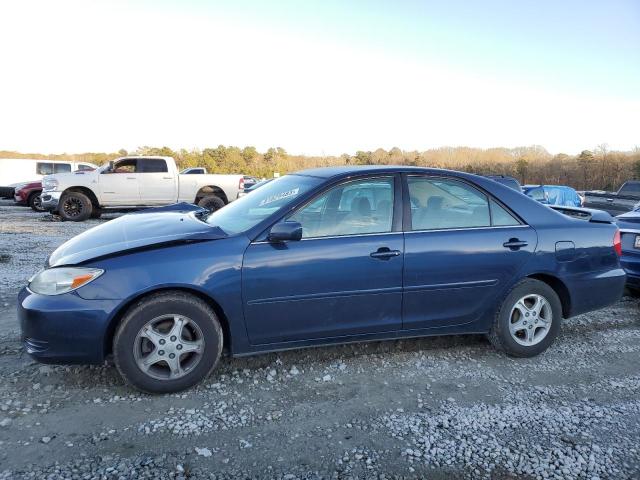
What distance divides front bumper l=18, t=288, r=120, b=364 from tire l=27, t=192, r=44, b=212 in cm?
1540

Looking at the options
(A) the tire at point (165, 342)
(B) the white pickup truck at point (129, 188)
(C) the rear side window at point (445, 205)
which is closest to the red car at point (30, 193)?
(B) the white pickup truck at point (129, 188)

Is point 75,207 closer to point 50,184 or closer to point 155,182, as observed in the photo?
point 50,184

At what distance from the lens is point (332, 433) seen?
9.09 ft

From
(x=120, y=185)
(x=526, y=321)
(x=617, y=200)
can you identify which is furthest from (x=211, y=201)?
(x=617, y=200)

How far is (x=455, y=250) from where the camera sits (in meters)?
3.63

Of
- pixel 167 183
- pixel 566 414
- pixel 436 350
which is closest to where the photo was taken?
pixel 566 414

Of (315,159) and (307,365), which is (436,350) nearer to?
(307,365)

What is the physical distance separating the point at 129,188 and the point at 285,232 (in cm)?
1176

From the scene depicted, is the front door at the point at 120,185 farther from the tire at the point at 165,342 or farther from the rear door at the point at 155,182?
the tire at the point at 165,342

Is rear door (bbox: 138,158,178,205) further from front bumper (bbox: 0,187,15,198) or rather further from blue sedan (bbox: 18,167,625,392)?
front bumper (bbox: 0,187,15,198)

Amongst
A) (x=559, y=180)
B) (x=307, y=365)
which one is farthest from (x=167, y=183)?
(x=559, y=180)

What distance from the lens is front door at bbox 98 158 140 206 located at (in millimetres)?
13438

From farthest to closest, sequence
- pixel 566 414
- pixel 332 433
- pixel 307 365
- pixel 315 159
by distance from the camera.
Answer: pixel 315 159 → pixel 307 365 → pixel 566 414 → pixel 332 433

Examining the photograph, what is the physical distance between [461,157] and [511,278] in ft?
135
